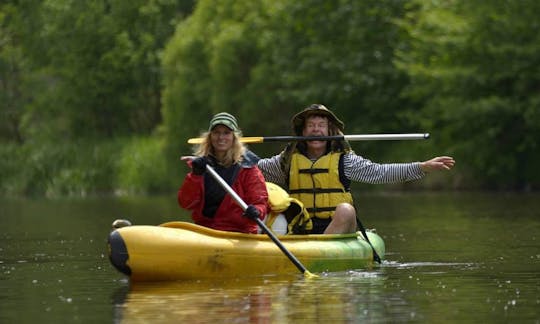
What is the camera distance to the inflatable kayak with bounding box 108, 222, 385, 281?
1372cm

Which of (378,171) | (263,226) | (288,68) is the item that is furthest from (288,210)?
(288,68)

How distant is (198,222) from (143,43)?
1722 inches

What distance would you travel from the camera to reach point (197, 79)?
4828 cm

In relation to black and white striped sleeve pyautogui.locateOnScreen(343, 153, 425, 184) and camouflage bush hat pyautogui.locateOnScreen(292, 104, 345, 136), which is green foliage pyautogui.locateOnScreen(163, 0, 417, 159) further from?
black and white striped sleeve pyautogui.locateOnScreen(343, 153, 425, 184)

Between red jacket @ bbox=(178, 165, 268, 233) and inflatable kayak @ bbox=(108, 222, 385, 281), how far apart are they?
262mm

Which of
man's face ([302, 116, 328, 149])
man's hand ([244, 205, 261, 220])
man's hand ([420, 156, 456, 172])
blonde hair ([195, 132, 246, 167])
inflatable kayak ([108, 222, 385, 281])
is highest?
man's face ([302, 116, 328, 149])

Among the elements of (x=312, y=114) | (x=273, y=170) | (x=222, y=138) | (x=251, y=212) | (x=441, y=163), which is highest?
(x=312, y=114)

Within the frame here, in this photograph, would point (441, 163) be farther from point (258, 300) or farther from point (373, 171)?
point (258, 300)

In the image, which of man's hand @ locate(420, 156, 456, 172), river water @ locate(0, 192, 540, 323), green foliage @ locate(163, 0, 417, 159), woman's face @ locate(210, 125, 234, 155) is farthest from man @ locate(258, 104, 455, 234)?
green foliage @ locate(163, 0, 417, 159)

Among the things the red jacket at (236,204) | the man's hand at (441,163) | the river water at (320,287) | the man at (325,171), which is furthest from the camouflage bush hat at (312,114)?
the river water at (320,287)

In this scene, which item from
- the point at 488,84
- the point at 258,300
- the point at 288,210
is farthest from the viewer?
A: the point at 488,84

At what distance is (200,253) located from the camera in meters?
13.9

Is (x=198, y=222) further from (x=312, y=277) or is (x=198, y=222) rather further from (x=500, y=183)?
(x=500, y=183)

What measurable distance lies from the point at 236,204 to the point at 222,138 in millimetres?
665
